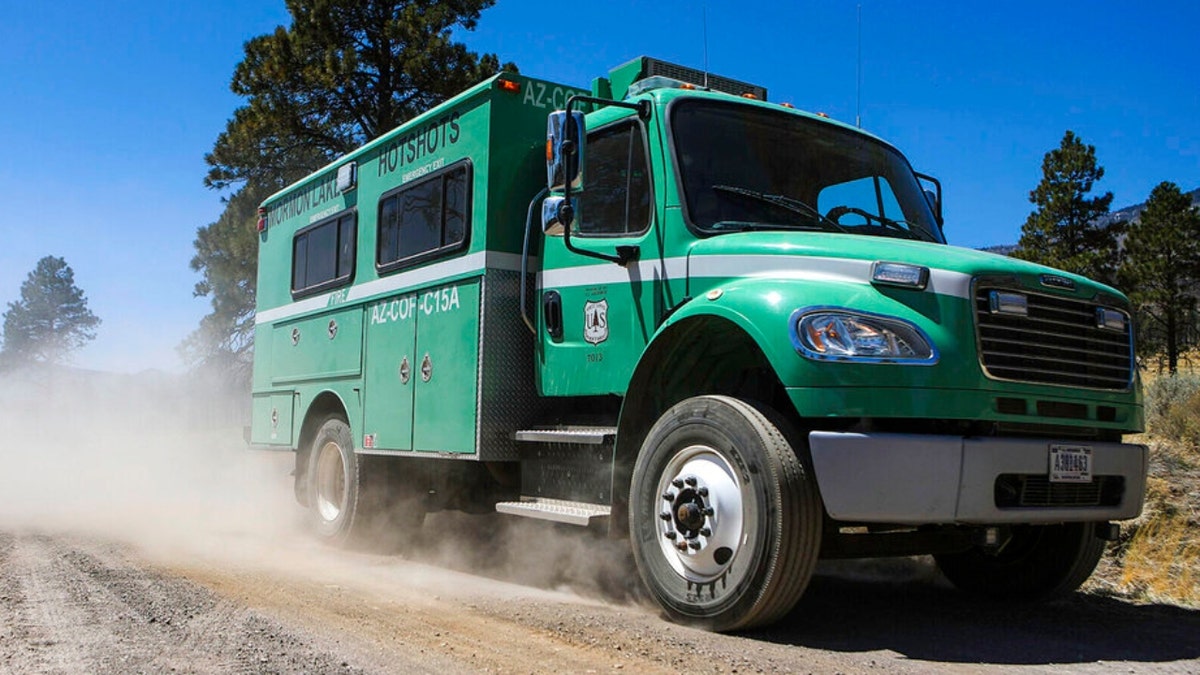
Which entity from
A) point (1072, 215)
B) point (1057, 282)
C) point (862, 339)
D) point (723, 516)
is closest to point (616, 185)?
point (862, 339)

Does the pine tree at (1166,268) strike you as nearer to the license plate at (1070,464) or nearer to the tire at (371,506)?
the tire at (371,506)

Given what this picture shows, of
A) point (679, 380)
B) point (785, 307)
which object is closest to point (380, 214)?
point (679, 380)

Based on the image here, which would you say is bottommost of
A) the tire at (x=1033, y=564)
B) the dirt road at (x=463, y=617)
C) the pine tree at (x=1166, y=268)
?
the dirt road at (x=463, y=617)

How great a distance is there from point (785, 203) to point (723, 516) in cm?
199

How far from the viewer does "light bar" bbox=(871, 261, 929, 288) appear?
4852 millimetres

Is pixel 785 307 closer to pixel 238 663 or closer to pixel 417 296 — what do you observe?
→ pixel 238 663

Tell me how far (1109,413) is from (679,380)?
2.27m

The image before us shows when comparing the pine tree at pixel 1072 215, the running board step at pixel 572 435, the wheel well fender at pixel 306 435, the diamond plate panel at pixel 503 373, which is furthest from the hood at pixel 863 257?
the pine tree at pixel 1072 215

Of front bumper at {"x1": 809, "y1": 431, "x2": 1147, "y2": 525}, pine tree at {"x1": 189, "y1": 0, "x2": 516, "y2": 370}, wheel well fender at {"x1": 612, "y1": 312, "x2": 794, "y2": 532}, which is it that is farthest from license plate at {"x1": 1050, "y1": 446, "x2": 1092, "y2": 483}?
pine tree at {"x1": 189, "y1": 0, "x2": 516, "y2": 370}

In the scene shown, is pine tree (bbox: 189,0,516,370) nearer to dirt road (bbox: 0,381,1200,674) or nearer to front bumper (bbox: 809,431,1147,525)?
dirt road (bbox: 0,381,1200,674)

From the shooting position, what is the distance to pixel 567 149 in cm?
590

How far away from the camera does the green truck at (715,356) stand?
4.75m

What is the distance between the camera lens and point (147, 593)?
6117 mm

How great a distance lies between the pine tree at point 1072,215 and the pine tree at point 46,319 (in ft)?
222
